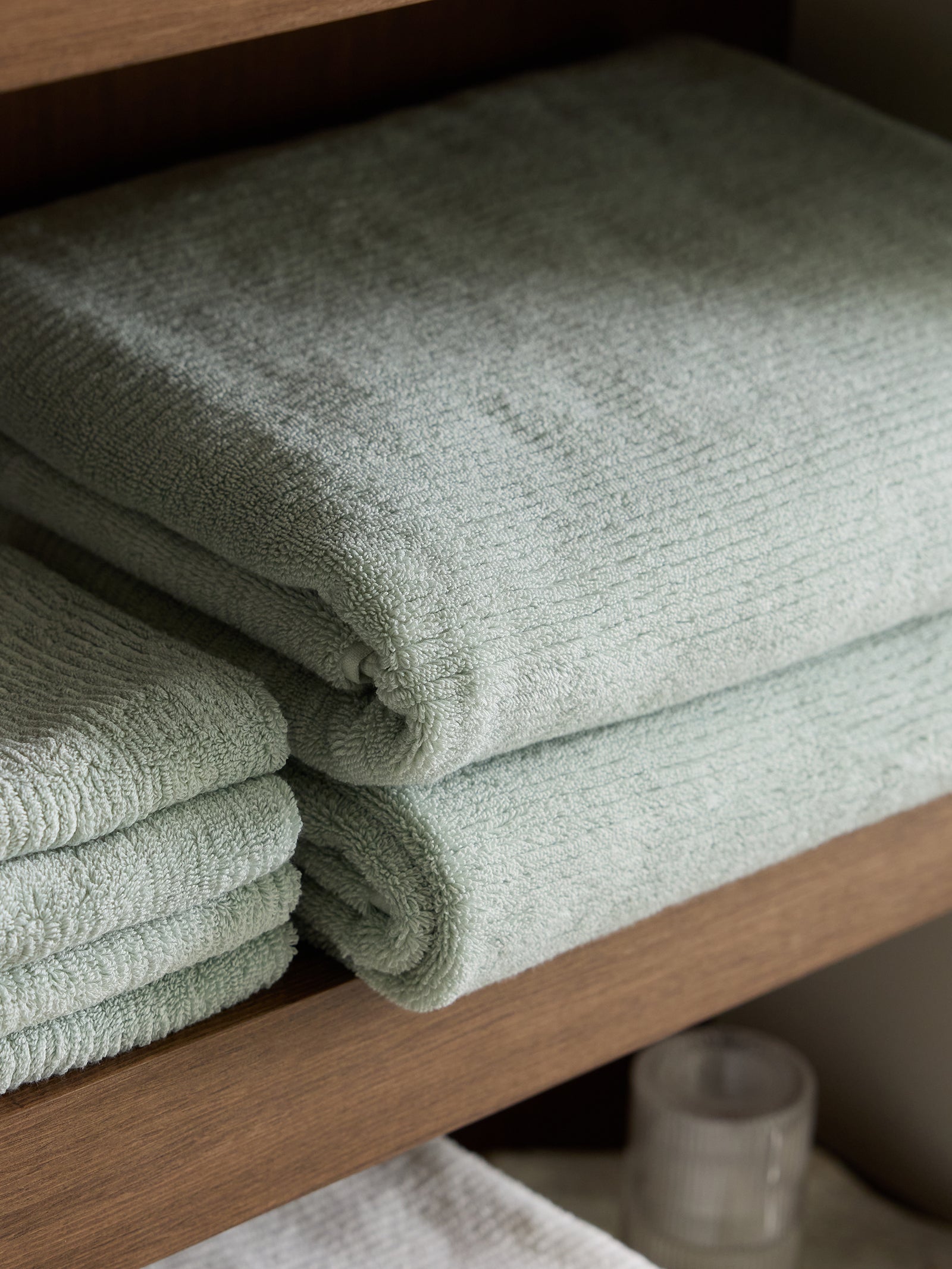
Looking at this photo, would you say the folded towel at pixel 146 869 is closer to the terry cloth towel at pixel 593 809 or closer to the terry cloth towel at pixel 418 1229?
the terry cloth towel at pixel 593 809

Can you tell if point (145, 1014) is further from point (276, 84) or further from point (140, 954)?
point (276, 84)

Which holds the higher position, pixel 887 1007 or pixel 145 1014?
pixel 145 1014

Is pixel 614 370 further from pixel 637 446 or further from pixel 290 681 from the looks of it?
pixel 290 681

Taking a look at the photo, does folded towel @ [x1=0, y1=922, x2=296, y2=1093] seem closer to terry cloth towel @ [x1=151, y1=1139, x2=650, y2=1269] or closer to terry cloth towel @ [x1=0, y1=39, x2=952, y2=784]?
terry cloth towel @ [x1=0, y1=39, x2=952, y2=784]

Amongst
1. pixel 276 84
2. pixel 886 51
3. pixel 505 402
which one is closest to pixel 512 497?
pixel 505 402

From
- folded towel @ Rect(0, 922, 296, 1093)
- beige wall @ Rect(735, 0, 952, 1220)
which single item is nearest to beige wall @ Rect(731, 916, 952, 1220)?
beige wall @ Rect(735, 0, 952, 1220)

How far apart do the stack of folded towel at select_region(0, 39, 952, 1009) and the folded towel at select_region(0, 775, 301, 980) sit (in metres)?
0.03

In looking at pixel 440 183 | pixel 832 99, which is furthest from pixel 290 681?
pixel 832 99

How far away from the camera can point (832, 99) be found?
2.56 feet

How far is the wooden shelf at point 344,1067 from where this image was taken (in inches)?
19.3

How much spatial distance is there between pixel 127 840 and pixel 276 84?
42 centimetres

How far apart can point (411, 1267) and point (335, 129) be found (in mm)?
498

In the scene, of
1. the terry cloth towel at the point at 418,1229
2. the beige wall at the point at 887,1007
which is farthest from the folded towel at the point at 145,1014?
the beige wall at the point at 887,1007

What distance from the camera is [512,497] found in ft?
1.69
